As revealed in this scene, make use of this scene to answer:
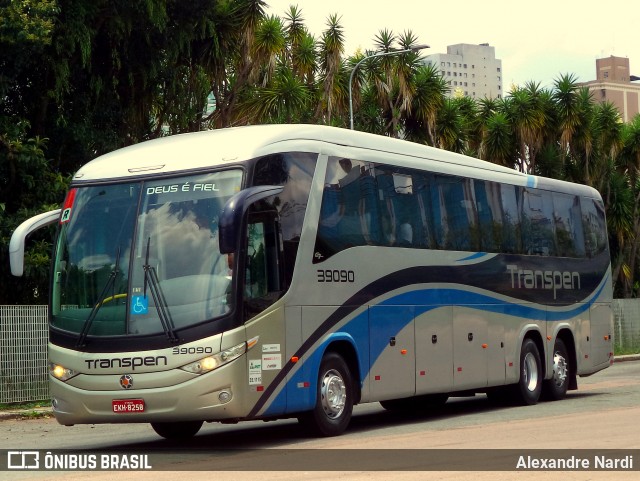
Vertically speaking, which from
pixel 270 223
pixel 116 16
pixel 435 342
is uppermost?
pixel 116 16

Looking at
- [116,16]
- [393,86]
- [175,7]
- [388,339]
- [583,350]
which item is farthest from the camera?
[393,86]

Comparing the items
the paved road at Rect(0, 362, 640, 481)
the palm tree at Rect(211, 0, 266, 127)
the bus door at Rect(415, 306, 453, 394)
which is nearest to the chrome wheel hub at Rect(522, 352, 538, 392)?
the paved road at Rect(0, 362, 640, 481)

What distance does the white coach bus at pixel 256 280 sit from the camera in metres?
12.9

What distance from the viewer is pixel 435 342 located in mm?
17062

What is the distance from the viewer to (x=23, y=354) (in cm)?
2177

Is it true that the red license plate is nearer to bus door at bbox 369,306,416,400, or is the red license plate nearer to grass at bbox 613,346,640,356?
bus door at bbox 369,306,416,400

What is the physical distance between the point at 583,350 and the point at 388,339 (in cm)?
722

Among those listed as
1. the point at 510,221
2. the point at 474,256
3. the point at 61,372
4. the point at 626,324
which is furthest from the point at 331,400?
the point at 626,324

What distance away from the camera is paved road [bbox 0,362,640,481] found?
430 inches

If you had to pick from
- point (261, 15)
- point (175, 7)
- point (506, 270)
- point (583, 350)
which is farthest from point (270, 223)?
point (261, 15)

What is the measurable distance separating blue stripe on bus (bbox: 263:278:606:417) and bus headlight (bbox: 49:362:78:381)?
2162 mm

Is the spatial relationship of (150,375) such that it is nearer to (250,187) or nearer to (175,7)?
(250,187)

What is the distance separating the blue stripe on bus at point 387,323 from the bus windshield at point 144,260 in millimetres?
1410

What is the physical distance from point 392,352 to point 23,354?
28.1 ft
